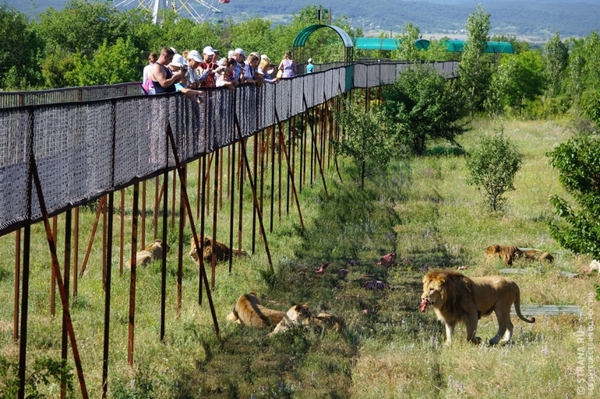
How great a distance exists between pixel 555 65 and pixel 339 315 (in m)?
86.6

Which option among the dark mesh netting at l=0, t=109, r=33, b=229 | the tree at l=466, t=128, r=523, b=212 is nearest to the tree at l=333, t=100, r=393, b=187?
the tree at l=466, t=128, r=523, b=212

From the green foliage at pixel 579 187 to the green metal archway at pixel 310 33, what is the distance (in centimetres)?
2448

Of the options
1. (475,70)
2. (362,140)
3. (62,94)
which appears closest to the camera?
(62,94)

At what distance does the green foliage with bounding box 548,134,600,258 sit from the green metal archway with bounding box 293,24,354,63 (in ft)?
80.3

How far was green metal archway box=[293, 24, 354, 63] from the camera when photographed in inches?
1598

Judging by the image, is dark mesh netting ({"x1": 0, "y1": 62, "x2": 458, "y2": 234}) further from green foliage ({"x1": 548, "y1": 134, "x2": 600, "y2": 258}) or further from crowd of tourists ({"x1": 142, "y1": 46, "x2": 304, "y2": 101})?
green foliage ({"x1": 548, "y1": 134, "x2": 600, "y2": 258})

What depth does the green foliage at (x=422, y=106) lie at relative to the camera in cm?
4169

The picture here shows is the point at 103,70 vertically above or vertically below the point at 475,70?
above

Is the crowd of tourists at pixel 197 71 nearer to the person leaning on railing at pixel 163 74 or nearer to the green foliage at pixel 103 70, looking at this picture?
the person leaning on railing at pixel 163 74

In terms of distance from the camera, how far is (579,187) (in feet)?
52.3

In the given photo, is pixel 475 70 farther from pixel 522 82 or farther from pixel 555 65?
pixel 555 65

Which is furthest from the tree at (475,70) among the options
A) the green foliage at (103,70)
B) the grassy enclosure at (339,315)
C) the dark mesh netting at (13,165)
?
the dark mesh netting at (13,165)

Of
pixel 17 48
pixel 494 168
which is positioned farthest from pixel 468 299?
pixel 17 48

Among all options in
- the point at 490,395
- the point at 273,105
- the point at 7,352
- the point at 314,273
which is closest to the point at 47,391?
the point at 7,352
